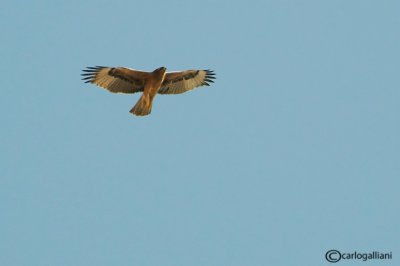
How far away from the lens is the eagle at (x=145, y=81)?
1379cm

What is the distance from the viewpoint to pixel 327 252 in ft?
44.3

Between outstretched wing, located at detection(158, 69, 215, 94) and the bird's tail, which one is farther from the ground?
outstretched wing, located at detection(158, 69, 215, 94)

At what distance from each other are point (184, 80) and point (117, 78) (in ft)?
5.26

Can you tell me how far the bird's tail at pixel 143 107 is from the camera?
13.7 metres

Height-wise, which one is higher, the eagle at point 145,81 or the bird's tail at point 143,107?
the eagle at point 145,81

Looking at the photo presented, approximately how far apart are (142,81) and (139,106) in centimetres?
72

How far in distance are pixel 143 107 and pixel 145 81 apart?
710 millimetres

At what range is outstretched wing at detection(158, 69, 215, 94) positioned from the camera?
14.5 metres

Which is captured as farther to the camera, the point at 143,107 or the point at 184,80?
the point at 184,80

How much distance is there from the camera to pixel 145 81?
14078 millimetres

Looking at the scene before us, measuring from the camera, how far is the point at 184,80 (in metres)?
14.7

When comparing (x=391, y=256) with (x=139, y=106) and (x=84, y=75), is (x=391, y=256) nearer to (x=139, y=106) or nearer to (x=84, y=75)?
(x=139, y=106)

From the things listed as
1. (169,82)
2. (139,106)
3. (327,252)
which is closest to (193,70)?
(169,82)

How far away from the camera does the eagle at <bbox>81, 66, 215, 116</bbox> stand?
1379 centimetres
